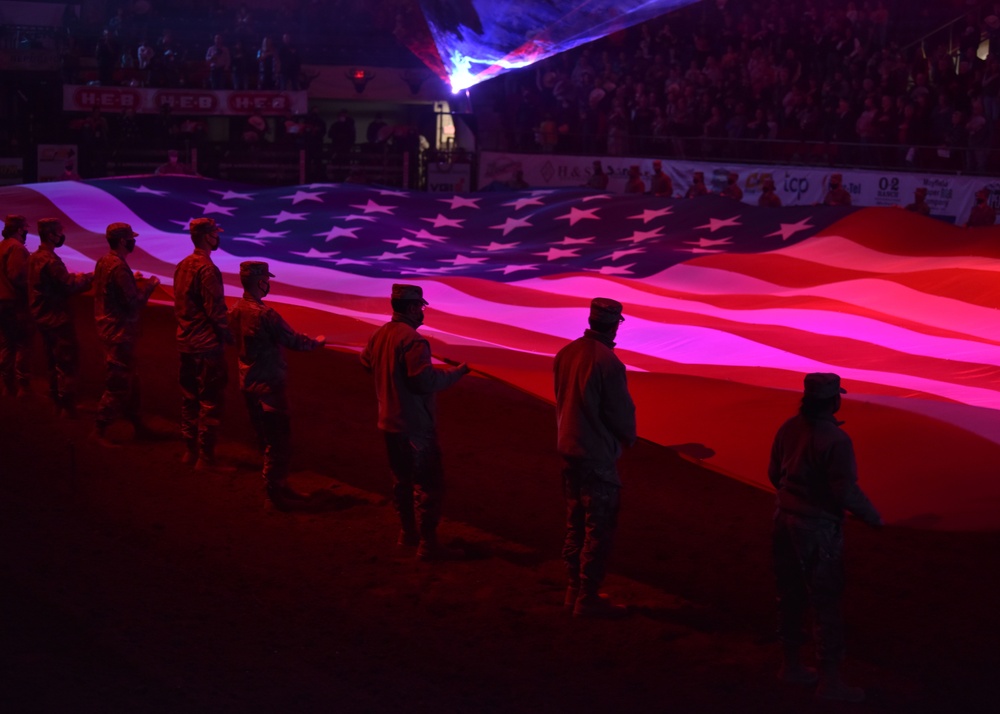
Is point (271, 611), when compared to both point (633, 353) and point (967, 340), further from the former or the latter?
point (967, 340)

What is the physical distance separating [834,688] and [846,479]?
0.87 metres

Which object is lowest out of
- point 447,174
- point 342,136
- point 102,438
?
point 102,438

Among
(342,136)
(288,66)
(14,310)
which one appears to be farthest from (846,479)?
(288,66)

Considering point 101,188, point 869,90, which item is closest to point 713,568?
point 101,188

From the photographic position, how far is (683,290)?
32.9 feet

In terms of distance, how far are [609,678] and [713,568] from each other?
1.53m

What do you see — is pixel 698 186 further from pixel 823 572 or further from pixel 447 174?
pixel 823 572

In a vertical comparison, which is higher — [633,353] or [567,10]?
[567,10]

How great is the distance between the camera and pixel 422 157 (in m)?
24.6

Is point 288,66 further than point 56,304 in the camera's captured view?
Yes

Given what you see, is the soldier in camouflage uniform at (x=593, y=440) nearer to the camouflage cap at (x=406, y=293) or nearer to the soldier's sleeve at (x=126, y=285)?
the camouflage cap at (x=406, y=293)

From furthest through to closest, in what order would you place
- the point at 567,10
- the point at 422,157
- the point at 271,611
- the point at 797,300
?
the point at 422,157 < the point at 567,10 < the point at 797,300 < the point at 271,611

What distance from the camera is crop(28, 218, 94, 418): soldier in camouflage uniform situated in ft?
28.0

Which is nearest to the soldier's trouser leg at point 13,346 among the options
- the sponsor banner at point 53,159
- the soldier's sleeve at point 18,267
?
the soldier's sleeve at point 18,267
